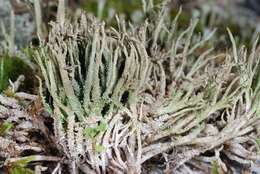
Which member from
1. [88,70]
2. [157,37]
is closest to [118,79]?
[88,70]

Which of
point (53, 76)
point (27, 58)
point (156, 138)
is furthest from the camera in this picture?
point (27, 58)

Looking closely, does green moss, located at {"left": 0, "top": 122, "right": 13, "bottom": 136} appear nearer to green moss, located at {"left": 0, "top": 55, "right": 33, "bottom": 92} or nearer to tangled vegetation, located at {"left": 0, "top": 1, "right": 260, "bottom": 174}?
tangled vegetation, located at {"left": 0, "top": 1, "right": 260, "bottom": 174}

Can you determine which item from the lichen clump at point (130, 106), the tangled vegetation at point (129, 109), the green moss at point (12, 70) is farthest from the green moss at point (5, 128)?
the green moss at point (12, 70)

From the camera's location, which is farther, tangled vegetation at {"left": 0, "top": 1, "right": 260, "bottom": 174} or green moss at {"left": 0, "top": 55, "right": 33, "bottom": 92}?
green moss at {"left": 0, "top": 55, "right": 33, "bottom": 92}

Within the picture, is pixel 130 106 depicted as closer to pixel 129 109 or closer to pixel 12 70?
pixel 129 109

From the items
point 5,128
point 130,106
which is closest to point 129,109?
point 130,106

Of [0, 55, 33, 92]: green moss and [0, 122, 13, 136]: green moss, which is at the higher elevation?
[0, 55, 33, 92]: green moss

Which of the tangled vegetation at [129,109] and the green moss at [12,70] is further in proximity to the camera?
the green moss at [12,70]

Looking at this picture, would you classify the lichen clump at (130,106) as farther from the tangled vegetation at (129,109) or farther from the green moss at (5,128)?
the green moss at (5,128)

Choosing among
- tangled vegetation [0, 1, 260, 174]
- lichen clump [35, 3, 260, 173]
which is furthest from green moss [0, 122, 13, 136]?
lichen clump [35, 3, 260, 173]

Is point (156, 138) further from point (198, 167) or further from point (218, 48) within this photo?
point (218, 48)

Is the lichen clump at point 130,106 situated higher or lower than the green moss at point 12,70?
lower
